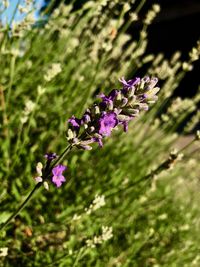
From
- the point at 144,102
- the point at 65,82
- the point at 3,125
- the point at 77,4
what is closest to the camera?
the point at 144,102

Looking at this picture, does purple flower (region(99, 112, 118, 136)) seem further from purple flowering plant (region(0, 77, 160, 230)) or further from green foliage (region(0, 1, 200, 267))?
green foliage (region(0, 1, 200, 267))

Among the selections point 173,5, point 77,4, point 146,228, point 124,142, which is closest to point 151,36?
point 173,5

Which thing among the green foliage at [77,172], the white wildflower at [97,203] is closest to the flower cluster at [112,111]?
the white wildflower at [97,203]

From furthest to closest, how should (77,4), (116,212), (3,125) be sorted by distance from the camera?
(77,4), (116,212), (3,125)

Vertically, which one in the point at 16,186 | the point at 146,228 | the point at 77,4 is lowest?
the point at 146,228

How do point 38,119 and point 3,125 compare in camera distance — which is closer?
point 3,125

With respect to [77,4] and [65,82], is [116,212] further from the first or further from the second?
[77,4]

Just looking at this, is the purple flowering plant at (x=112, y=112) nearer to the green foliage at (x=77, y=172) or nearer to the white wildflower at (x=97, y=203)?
the white wildflower at (x=97, y=203)
